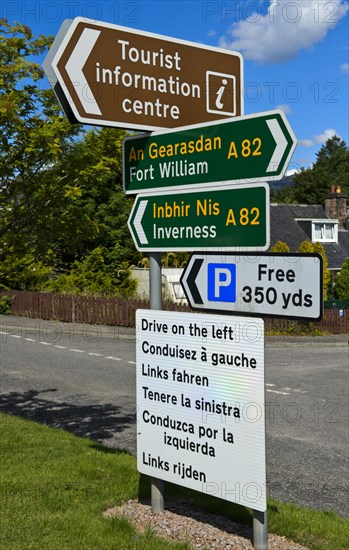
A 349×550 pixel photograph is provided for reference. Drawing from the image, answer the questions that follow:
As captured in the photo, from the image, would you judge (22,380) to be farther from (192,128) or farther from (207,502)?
(192,128)

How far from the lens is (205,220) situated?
157 inches

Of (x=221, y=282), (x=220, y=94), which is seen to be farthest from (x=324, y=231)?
(x=221, y=282)

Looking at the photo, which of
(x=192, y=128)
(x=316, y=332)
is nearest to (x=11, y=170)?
(x=192, y=128)

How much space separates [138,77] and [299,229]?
36.0m

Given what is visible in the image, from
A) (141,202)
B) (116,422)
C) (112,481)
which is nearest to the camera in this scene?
(141,202)

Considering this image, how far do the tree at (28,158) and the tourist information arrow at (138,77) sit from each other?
176 centimetres

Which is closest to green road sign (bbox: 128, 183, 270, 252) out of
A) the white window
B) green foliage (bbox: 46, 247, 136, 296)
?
green foliage (bbox: 46, 247, 136, 296)

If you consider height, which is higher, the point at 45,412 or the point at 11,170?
the point at 11,170

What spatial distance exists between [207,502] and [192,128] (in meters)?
2.85

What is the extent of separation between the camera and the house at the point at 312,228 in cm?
3803

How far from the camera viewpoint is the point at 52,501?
474 cm

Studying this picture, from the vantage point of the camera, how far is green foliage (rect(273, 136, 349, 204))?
7956 cm

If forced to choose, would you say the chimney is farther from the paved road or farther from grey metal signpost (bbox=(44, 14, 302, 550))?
grey metal signpost (bbox=(44, 14, 302, 550))

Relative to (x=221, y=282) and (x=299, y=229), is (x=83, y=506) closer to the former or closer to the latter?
(x=221, y=282)
